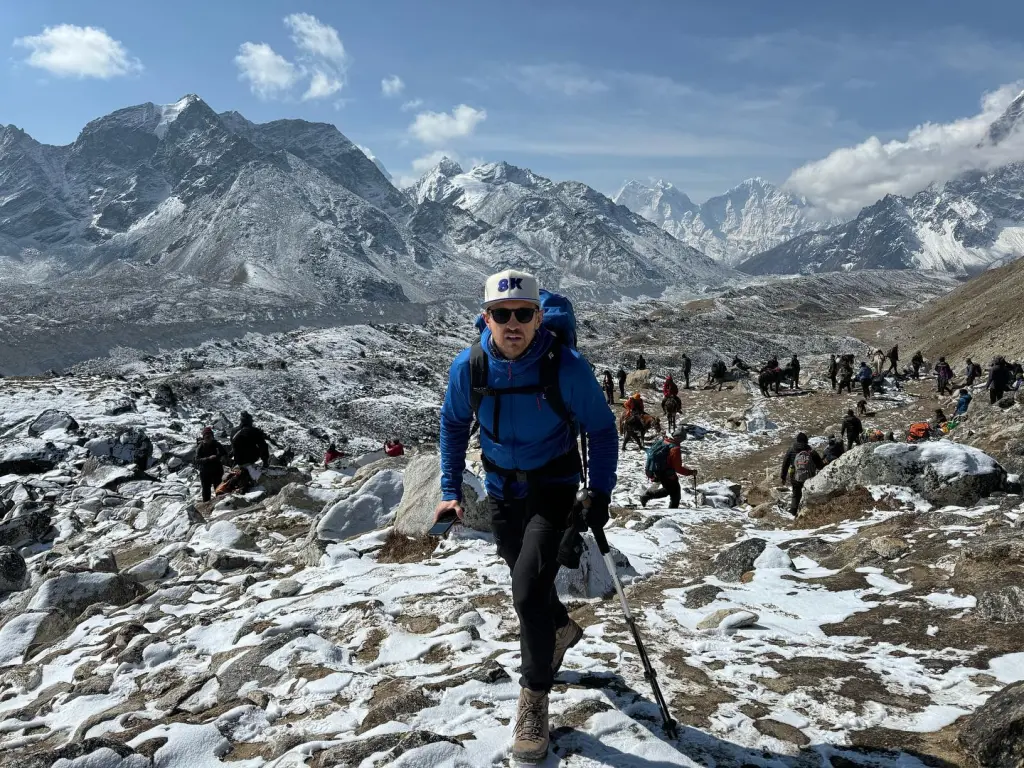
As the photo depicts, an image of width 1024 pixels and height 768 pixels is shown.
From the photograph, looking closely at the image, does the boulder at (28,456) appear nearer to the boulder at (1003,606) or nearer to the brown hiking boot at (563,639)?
the brown hiking boot at (563,639)

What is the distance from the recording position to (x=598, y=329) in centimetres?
8569

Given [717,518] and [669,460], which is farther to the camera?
[669,460]

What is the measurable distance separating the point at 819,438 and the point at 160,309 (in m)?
132

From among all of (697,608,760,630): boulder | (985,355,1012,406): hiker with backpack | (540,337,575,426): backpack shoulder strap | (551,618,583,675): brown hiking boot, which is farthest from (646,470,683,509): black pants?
(985,355,1012,406): hiker with backpack

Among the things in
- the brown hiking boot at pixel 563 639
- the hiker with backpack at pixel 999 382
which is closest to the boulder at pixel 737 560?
the brown hiking boot at pixel 563 639

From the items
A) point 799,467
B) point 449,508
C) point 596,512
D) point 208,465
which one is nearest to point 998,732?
point 596,512

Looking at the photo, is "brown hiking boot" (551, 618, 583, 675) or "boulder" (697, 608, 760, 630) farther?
"boulder" (697, 608, 760, 630)

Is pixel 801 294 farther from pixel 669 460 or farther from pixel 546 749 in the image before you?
pixel 546 749

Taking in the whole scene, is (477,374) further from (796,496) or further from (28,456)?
(28,456)

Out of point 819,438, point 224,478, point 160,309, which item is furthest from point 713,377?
point 160,309

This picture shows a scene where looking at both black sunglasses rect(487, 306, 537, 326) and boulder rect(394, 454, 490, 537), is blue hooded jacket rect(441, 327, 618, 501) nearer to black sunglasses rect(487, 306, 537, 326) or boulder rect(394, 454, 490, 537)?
black sunglasses rect(487, 306, 537, 326)

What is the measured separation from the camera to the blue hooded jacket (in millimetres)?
4047

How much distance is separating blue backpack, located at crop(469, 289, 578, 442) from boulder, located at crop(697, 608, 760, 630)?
2.94 m

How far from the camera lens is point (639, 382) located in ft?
137
